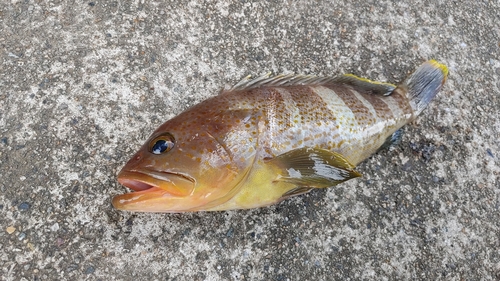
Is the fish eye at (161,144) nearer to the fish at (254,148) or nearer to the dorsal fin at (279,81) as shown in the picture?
the fish at (254,148)

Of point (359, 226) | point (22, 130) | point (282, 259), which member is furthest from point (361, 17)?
point (22, 130)

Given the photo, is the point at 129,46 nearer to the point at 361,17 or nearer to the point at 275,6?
the point at 275,6

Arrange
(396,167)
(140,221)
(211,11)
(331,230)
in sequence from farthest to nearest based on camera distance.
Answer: (211,11) < (396,167) < (331,230) < (140,221)

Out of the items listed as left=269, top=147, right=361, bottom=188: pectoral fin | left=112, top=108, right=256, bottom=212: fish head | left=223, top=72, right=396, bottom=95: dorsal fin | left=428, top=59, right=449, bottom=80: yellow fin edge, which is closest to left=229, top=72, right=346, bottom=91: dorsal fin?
left=223, top=72, right=396, bottom=95: dorsal fin

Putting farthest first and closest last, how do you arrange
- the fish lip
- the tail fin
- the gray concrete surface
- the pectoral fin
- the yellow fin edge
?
the yellow fin edge → the tail fin → the gray concrete surface → the pectoral fin → the fish lip

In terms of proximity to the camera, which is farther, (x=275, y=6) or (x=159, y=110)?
(x=275, y=6)

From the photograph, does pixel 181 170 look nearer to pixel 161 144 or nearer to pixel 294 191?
pixel 161 144

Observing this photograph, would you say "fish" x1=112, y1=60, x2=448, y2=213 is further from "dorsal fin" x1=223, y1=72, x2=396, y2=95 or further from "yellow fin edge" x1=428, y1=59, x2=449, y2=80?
"yellow fin edge" x1=428, y1=59, x2=449, y2=80

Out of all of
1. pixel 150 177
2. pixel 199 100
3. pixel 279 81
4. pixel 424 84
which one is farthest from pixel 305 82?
pixel 150 177
